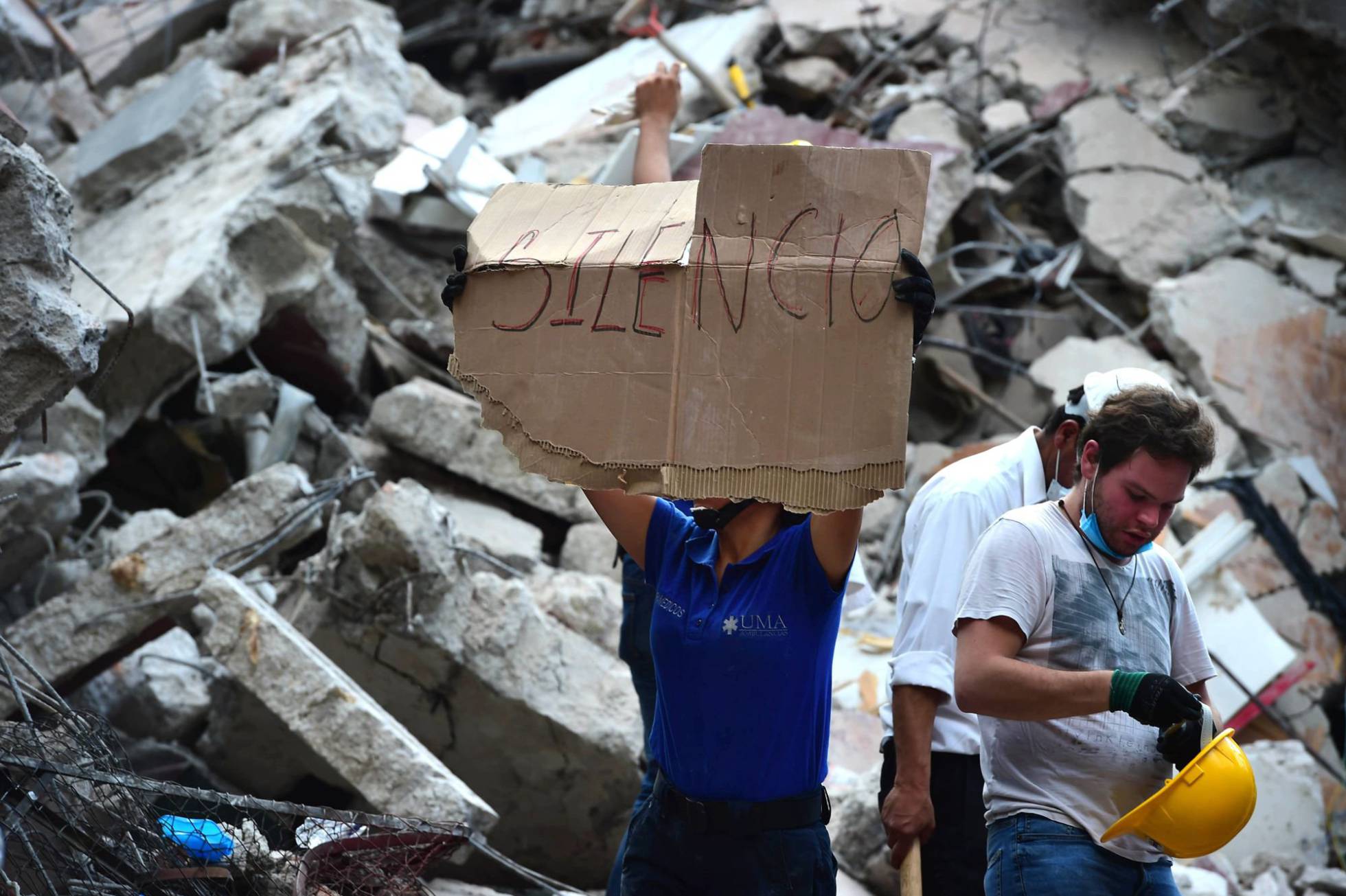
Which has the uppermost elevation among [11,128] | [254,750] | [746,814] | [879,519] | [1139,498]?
[11,128]

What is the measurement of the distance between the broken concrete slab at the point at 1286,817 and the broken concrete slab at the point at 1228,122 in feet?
14.6

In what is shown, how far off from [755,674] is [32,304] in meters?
1.67

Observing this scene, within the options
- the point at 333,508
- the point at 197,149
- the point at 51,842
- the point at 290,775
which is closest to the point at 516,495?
the point at 333,508

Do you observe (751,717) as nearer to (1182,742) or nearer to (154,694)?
(1182,742)

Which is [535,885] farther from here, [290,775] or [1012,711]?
[1012,711]

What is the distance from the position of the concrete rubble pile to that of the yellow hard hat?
4.93ft

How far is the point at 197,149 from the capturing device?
693 cm

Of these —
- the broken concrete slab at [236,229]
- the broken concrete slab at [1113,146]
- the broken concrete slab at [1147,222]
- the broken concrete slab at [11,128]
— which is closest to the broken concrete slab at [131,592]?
the broken concrete slab at [236,229]

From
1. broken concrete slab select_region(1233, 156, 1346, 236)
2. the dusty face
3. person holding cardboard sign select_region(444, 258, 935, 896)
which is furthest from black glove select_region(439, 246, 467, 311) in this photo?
broken concrete slab select_region(1233, 156, 1346, 236)

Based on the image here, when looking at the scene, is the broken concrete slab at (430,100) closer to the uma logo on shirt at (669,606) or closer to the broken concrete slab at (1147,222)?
the broken concrete slab at (1147,222)

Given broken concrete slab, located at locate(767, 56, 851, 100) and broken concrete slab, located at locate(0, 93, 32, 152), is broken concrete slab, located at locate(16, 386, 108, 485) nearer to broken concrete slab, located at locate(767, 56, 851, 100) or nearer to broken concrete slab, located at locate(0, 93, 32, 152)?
broken concrete slab, located at locate(0, 93, 32, 152)

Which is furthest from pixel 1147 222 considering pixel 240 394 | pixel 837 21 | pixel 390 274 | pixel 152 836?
pixel 152 836

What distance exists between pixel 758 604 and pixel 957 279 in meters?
5.90

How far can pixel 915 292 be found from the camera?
1.87 m
